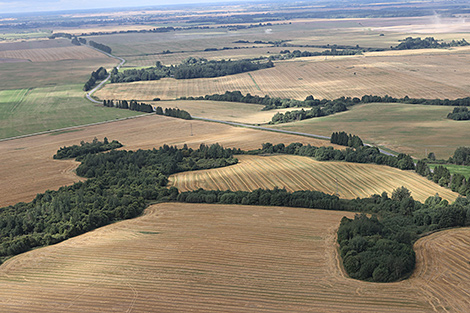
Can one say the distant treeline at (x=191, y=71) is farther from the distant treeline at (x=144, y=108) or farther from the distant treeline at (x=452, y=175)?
the distant treeline at (x=452, y=175)


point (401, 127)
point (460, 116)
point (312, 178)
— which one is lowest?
point (312, 178)

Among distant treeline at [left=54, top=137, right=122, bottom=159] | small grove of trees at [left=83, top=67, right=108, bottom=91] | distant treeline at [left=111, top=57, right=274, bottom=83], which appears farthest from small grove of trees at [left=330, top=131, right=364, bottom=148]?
small grove of trees at [left=83, top=67, right=108, bottom=91]

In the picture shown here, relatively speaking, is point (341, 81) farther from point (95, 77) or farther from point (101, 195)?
point (101, 195)

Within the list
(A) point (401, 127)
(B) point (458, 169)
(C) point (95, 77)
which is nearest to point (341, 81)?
(A) point (401, 127)

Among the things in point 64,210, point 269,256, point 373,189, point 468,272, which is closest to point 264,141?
point 373,189

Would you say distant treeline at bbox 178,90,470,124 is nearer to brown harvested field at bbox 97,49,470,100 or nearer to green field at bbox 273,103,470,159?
green field at bbox 273,103,470,159

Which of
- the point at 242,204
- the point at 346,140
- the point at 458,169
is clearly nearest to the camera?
the point at 242,204
